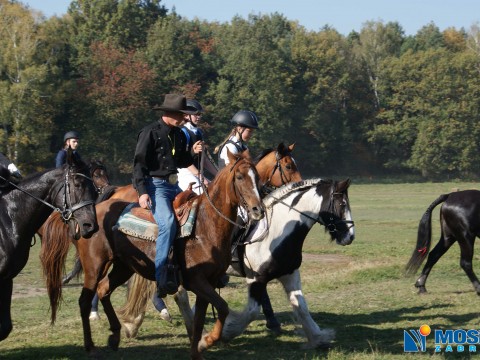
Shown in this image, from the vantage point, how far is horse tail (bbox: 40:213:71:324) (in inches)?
375

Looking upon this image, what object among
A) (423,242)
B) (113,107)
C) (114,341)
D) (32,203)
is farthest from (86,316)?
(113,107)

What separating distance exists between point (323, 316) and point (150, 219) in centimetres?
406

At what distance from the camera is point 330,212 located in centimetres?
1019

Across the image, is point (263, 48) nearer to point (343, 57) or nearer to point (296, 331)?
point (343, 57)

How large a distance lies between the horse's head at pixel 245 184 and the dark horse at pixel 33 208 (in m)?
1.56

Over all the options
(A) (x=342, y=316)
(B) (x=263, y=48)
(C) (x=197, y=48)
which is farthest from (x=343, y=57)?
(A) (x=342, y=316)

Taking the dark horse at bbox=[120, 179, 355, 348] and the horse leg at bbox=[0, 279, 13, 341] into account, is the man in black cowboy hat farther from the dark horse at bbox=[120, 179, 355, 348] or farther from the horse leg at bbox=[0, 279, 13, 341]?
the horse leg at bbox=[0, 279, 13, 341]

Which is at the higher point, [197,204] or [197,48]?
[197,48]

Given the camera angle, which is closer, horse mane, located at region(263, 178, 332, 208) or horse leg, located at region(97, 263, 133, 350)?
horse leg, located at region(97, 263, 133, 350)

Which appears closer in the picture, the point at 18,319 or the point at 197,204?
the point at 197,204

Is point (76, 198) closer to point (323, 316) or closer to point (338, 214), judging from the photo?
point (338, 214)

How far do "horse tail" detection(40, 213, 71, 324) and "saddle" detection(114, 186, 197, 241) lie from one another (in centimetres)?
119

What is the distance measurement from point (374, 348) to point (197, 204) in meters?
2.88

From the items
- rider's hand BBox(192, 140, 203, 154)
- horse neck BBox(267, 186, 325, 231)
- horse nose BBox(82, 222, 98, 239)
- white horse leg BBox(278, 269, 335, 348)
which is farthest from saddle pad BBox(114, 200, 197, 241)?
white horse leg BBox(278, 269, 335, 348)
